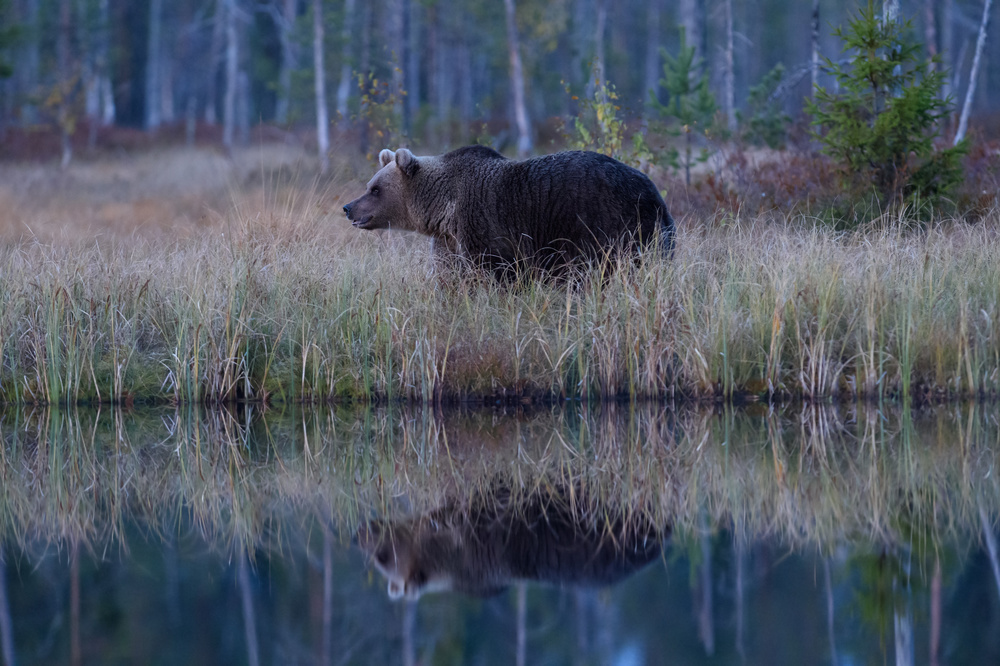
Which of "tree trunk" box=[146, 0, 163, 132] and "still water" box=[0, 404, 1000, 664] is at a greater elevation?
"tree trunk" box=[146, 0, 163, 132]

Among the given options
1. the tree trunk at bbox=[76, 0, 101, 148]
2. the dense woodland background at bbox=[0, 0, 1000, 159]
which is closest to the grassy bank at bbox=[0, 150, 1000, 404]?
the dense woodland background at bbox=[0, 0, 1000, 159]

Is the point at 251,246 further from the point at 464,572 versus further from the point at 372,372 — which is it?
the point at 464,572

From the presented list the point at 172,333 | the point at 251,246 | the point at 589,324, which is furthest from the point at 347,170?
the point at 589,324

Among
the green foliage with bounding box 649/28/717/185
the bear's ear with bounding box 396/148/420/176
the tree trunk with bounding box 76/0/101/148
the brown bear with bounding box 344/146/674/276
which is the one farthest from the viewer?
the tree trunk with bounding box 76/0/101/148

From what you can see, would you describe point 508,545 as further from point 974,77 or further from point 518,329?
point 974,77

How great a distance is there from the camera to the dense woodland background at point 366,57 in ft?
86.4

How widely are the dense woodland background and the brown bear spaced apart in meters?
11.5

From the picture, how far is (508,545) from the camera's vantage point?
4039 millimetres

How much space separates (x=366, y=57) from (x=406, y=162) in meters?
14.8

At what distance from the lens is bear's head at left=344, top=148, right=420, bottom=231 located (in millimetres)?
8711

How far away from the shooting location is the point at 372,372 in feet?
23.8

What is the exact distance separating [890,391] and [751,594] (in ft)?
12.8

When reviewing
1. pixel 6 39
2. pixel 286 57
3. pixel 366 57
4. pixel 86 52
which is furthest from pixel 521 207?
pixel 286 57

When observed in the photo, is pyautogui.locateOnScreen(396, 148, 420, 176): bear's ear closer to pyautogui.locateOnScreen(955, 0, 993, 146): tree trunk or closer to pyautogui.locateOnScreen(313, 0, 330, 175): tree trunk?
pyautogui.locateOnScreen(955, 0, 993, 146): tree trunk
